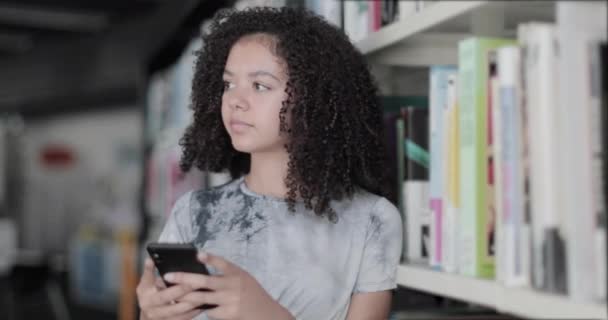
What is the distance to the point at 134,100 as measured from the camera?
7230mm

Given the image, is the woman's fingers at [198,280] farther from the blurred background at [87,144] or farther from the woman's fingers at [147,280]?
the blurred background at [87,144]

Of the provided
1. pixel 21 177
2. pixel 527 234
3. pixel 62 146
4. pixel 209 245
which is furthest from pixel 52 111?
pixel 527 234

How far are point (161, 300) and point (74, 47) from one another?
6.44 metres

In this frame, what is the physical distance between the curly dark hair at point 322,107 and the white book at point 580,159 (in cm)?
50

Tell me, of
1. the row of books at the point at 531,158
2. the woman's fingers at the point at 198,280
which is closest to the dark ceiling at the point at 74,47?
the woman's fingers at the point at 198,280

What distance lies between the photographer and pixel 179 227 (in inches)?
50.6

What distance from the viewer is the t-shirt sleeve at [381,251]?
45.9 inches

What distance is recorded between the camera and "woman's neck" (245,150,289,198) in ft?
4.08

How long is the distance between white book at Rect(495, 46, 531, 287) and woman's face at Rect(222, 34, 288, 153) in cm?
44

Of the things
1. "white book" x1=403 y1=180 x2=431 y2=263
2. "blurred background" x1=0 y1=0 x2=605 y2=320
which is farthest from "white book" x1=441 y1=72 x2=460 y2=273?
"blurred background" x1=0 y1=0 x2=605 y2=320

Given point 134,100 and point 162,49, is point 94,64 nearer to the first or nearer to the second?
point 134,100

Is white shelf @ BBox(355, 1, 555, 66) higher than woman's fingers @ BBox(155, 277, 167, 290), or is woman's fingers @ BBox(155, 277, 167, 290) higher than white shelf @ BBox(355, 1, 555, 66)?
white shelf @ BBox(355, 1, 555, 66)

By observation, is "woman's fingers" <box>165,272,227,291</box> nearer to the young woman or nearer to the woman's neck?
the young woman

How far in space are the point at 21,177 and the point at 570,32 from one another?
29.2 ft
